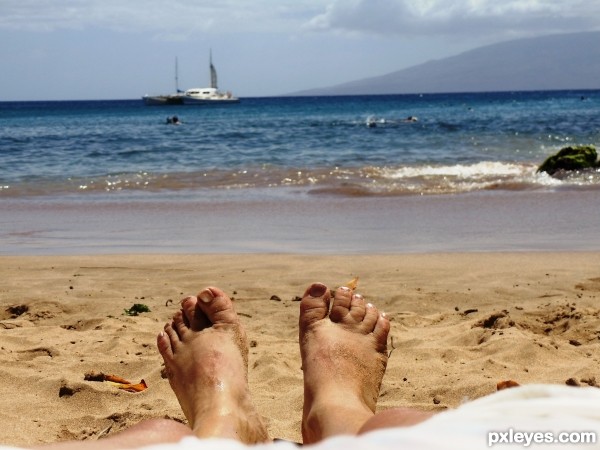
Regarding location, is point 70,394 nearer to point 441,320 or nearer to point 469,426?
point 441,320

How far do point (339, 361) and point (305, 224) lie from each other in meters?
5.11

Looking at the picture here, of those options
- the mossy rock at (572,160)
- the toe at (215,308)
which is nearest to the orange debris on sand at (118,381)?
the toe at (215,308)

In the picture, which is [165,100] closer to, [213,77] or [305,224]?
[213,77]

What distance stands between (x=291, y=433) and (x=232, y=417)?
779 mm

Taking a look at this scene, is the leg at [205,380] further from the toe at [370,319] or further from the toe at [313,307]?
the toe at [370,319]

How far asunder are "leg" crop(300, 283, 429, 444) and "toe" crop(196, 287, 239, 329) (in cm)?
27

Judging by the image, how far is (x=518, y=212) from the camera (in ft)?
27.9

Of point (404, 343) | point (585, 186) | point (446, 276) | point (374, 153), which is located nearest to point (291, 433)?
point (404, 343)

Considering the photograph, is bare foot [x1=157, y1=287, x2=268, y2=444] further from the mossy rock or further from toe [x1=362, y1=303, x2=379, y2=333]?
the mossy rock

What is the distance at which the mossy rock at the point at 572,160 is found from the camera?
1273 centimetres

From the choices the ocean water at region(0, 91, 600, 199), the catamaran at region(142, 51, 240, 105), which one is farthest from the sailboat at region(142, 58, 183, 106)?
the ocean water at region(0, 91, 600, 199)

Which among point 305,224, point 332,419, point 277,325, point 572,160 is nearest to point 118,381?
point 277,325

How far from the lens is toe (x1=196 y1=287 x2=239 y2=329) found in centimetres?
313

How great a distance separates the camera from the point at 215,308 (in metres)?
3.17
